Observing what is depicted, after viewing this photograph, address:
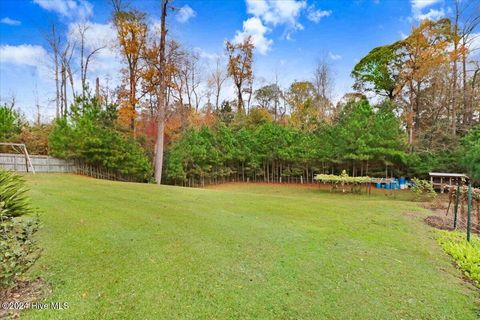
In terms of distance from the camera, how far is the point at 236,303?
2.50m

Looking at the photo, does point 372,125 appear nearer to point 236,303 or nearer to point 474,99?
point 474,99

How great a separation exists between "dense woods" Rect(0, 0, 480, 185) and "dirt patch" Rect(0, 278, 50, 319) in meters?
11.3

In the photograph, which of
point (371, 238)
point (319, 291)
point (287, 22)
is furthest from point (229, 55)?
point (319, 291)

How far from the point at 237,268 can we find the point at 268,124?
16.0m

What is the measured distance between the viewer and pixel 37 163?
43.9 ft

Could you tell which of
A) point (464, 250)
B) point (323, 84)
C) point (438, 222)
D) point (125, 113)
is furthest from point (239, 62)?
point (464, 250)

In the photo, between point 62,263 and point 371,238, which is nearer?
point 62,263

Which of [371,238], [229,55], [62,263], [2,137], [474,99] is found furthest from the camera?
[229,55]

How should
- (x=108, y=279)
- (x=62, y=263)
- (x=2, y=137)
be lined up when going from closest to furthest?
(x=108, y=279), (x=62, y=263), (x=2, y=137)

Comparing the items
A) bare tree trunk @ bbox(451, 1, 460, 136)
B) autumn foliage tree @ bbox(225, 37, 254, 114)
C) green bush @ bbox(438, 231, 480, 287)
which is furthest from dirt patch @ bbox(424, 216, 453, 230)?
autumn foliage tree @ bbox(225, 37, 254, 114)

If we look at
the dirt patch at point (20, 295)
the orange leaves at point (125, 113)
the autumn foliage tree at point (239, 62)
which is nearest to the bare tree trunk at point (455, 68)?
the autumn foliage tree at point (239, 62)

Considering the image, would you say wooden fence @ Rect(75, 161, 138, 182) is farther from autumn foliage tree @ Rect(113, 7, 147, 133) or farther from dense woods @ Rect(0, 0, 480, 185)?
autumn foliage tree @ Rect(113, 7, 147, 133)

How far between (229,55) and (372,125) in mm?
16015

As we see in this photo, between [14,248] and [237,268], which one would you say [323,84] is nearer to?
[237,268]
